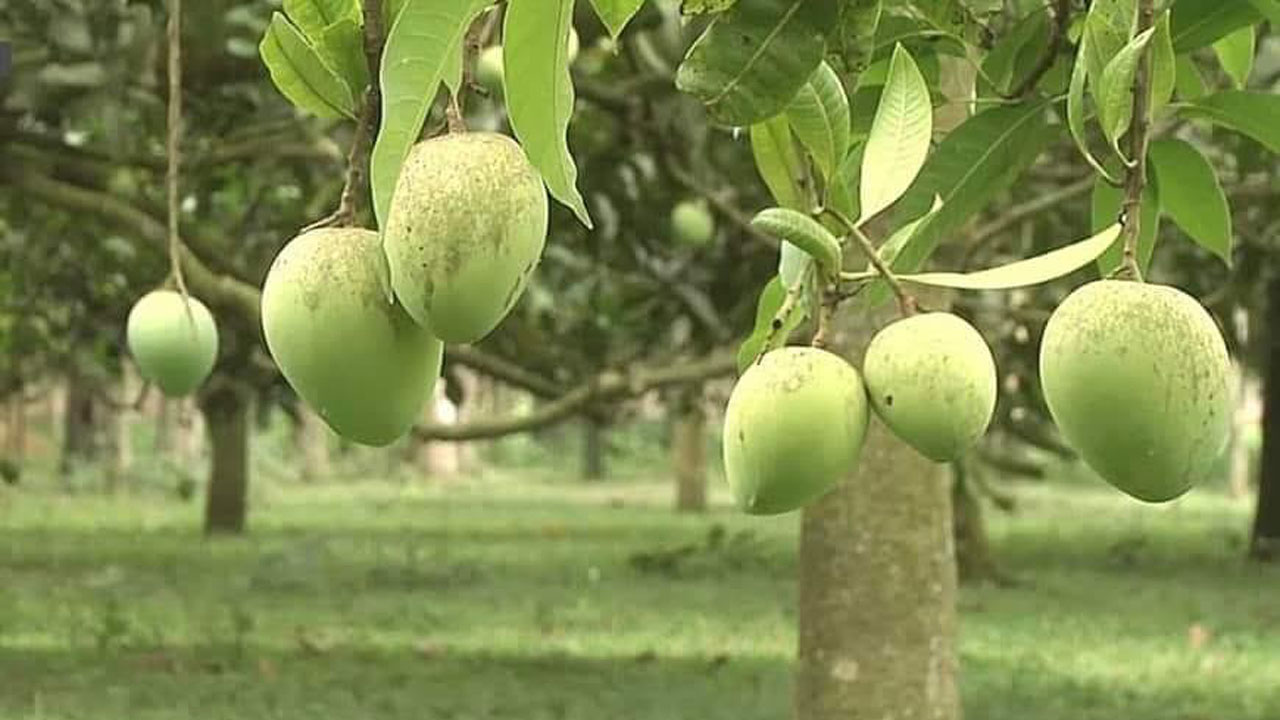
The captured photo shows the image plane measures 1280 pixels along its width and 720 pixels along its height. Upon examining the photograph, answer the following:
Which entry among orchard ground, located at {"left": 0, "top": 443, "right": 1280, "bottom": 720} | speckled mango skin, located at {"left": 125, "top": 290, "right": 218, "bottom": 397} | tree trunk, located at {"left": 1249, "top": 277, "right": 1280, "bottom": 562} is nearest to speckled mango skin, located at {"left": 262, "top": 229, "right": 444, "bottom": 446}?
speckled mango skin, located at {"left": 125, "top": 290, "right": 218, "bottom": 397}

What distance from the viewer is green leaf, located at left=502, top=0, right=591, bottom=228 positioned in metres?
0.71

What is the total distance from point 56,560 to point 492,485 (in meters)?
8.53

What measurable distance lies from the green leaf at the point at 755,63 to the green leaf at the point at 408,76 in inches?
6.8

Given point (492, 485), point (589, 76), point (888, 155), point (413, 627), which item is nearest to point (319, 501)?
point (492, 485)

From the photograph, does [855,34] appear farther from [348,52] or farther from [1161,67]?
[348,52]

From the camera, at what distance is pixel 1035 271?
78 cm

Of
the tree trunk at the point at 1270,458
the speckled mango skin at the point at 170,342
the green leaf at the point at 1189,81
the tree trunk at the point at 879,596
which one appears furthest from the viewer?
the tree trunk at the point at 1270,458

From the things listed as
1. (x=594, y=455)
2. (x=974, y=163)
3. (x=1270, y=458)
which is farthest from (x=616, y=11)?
(x=594, y=455)

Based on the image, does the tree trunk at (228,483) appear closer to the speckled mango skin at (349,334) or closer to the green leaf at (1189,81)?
the green leaf at (1189,81)

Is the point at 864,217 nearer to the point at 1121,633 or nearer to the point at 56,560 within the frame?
the point at 1121,633

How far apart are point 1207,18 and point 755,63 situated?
280mm

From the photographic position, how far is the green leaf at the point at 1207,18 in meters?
0.97

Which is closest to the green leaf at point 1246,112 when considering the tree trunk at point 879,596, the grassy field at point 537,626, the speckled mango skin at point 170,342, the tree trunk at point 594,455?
the speckled mango skin at point 170,342

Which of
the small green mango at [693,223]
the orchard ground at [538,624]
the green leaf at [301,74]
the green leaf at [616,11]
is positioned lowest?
the orchard ground at [538,624]
